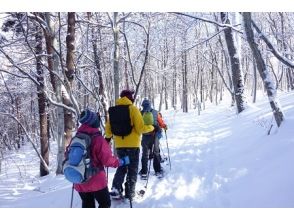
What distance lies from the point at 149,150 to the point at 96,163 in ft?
12.0

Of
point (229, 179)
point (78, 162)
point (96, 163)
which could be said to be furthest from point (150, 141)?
point (78, 162)

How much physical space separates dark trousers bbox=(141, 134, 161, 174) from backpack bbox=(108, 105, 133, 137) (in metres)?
2.03

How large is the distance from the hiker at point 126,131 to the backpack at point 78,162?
1548 mm

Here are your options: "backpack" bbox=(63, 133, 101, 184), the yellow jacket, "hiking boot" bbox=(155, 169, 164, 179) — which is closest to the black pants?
"backpack" bbox=(63, 133, 101, 184)

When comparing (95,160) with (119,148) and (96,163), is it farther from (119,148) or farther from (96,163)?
(119,148)

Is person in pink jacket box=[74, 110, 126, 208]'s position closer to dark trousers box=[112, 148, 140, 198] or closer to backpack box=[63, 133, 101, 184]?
backpack box=[63, 133, 101, 184]

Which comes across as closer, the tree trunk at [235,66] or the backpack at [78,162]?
the backpack at [78,162]

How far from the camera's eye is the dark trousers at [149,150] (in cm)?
826

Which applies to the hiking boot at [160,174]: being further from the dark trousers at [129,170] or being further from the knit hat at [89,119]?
the knit hat at [89,119]

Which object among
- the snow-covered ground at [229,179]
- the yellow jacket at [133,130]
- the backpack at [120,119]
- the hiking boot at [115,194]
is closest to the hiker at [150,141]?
the snow-covered ground at [229,179]

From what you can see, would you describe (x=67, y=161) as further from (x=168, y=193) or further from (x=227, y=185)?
(x=227, y=185)

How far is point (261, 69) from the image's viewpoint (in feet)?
28.9
